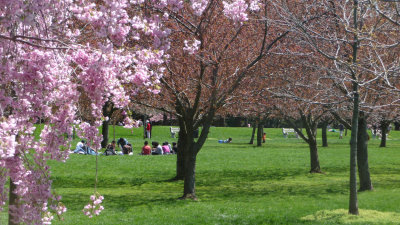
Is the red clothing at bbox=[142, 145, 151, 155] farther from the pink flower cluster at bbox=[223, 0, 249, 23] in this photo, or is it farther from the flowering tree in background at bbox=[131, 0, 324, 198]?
the pink flower cluster at bbox=[223, 0, 249, 23]

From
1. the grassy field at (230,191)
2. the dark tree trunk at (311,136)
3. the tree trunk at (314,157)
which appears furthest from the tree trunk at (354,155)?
the tree trunk at (314,157)

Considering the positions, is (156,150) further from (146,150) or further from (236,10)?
(236,10)

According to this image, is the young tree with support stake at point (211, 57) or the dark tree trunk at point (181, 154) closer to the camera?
the young tree with support stake at point (211, 57)

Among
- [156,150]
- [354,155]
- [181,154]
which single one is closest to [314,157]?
[181,154]

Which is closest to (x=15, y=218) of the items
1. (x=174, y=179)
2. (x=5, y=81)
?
(x=5, y=81)

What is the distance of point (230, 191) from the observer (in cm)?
1928

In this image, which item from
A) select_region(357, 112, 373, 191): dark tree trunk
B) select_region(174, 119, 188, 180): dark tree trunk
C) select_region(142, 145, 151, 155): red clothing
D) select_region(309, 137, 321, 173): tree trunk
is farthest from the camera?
select_region(142, 145, 151, 155): red clothing

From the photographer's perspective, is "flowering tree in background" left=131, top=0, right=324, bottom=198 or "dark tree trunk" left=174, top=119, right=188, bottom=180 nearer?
"flowering tree in background" left=131, top=0, right=324, bottom=198

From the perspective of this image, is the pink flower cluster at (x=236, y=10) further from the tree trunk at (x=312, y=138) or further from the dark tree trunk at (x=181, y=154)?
the tree trunk at (x=312, y=138)

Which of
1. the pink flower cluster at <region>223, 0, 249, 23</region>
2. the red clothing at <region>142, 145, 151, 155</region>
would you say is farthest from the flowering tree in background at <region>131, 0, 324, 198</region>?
the red clothing at <region>142, 145, 151, 155</region>

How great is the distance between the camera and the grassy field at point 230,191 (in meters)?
13.2

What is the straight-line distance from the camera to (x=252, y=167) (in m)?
28.1

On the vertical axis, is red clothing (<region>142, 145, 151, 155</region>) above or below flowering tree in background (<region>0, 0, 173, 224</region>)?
below

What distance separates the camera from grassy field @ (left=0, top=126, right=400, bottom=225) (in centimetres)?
1324
